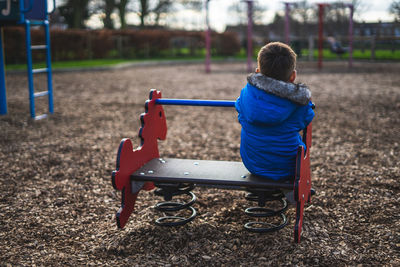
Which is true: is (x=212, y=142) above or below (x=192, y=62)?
below

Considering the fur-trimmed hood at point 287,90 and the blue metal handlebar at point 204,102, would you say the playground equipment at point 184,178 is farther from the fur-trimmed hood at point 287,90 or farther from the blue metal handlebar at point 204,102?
the fur-trimmed hood at point 287,90

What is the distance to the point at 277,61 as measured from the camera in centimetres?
267

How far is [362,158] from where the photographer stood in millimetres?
4891

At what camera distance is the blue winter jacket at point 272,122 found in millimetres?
2643

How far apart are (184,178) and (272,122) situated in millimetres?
674

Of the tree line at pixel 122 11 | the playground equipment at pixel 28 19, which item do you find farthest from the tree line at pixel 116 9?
the playground equipment at pixel 28 19

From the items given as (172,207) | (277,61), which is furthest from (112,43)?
(277,61)

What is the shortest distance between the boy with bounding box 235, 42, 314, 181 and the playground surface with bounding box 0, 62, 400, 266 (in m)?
0.53

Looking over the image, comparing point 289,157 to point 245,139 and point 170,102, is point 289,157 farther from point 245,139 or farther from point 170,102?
point 170,102

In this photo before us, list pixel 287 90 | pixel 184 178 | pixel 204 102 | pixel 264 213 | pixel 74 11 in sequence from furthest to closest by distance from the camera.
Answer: pixel 74 11, pixel 204 102, pixel 264 213, pixel 184 178, pixel 287 90

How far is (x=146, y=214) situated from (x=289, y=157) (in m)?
1.21

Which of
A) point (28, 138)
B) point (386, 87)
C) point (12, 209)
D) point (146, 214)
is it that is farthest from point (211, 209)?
point (386, 87)

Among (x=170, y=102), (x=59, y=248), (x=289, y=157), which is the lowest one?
(x=59, y=248)

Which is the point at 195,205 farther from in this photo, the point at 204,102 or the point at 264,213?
the point at 204,102
